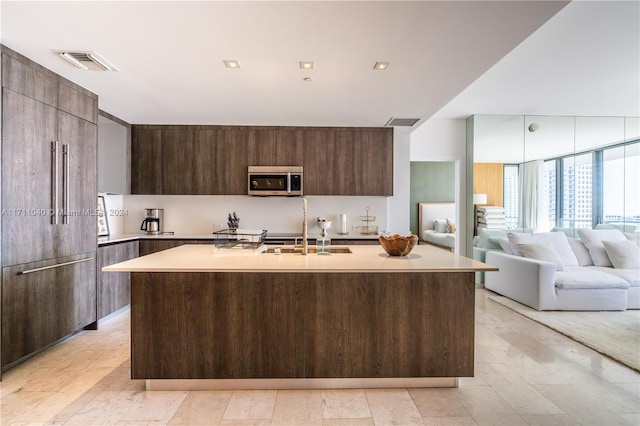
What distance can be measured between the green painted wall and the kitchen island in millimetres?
7769

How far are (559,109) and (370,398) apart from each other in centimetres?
518

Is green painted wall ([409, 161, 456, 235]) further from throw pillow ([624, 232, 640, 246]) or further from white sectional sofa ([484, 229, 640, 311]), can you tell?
throw pillow ([624, 232, 640, 246])

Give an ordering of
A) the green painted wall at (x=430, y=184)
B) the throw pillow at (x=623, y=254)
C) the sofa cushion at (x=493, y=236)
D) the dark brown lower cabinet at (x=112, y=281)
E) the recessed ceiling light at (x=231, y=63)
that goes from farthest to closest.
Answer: the green painted wall at (x=430, y=184)
the sofa cushion at (x=493, y=236)
the throw pillow at (x=623, y=254)
the dark brown lower cabinet at (x=112, y=281)
the recessed ceiling light at (x=231, y=63)

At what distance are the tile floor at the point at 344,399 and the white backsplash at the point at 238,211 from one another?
2.57 metres

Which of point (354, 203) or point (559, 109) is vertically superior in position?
point (559, 109)

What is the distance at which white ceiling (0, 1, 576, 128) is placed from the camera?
205 centimetres

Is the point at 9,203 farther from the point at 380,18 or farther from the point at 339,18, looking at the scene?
the point at 380,18

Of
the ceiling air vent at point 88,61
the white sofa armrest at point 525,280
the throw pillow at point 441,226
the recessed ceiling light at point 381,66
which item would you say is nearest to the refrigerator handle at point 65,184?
the ceiling air vent at point 88,61

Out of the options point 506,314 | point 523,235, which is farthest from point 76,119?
point 523,235

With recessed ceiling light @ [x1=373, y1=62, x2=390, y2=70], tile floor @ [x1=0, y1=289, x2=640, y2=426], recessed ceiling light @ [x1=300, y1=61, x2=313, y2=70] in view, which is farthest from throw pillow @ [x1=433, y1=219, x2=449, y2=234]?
recessed ceiling light @ [x1=300, y1=61, x2=313, y2=70]

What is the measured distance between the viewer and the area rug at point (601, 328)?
3.06m

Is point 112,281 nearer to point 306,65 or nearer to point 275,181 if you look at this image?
point 275,181

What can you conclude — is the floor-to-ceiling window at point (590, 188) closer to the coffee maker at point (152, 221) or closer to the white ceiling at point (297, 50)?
the white ceiling at point (297, 50)

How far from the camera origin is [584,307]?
13.9ft
